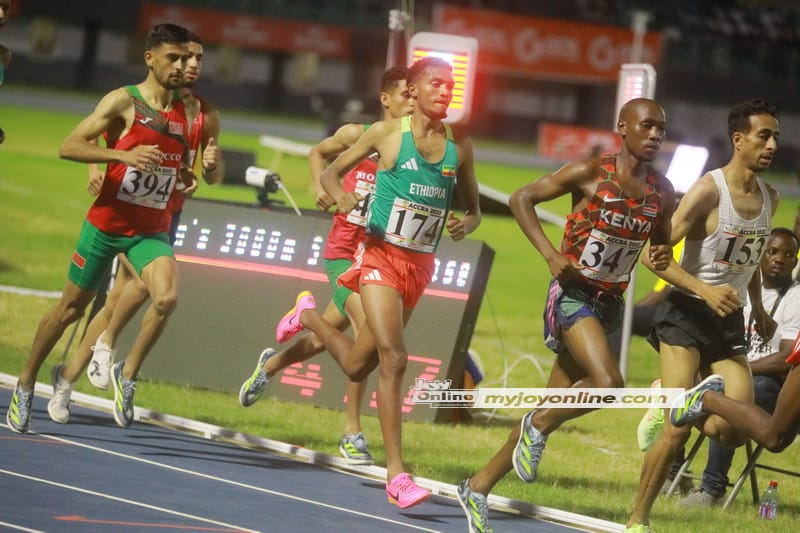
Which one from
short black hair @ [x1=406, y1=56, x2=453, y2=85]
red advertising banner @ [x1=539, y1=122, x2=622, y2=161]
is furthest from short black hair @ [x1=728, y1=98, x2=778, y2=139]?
red advertising banner @ [x1=539, y1=122, x2=622, y2=161]

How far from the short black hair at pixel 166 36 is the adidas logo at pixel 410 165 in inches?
70.9

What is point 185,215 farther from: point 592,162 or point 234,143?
point 234,143


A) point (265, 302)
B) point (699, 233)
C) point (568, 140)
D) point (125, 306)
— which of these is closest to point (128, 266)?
point (125, 306)

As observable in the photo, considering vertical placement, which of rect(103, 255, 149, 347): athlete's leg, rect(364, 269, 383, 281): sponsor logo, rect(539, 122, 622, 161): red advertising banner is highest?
rect(539, 122, 622, 161): red advertising banner

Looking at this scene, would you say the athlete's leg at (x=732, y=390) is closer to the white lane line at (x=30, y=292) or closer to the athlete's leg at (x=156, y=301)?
the athlete's leg at (x=156, y=301)

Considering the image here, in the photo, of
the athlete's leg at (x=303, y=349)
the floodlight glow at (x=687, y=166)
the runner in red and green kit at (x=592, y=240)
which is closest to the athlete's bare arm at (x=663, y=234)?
the runner in red and green kit at (x=592, y=240)

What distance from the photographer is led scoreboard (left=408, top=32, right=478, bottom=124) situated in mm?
12359

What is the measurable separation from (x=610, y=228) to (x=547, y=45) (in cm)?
4267

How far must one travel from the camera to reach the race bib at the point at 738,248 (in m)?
7.28

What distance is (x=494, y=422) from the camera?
11.6m

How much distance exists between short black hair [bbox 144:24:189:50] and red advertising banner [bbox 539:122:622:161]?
110 ft

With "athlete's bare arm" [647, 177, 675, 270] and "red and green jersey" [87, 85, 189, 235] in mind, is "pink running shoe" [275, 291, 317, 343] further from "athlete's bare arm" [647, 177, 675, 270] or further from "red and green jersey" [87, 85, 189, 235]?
"athlete's bare arm" [647, 177, 675, 270]

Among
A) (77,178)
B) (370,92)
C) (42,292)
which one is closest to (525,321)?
(42,292)

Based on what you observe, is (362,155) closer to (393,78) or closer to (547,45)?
(393,78)
